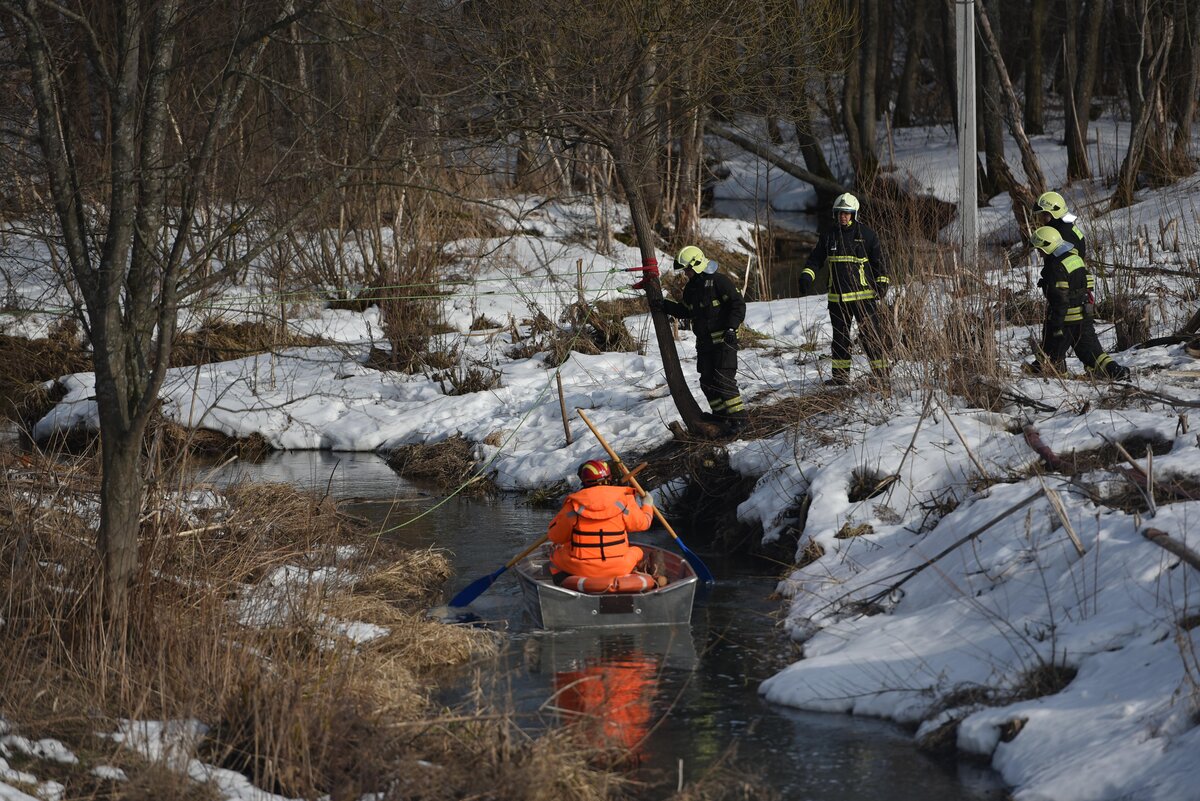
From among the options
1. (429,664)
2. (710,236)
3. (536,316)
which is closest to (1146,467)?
(429,664)

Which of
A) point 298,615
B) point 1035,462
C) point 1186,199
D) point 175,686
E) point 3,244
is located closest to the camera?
point 175,686

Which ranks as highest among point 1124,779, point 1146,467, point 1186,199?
point 1186,199

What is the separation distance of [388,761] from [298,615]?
5.27 ft

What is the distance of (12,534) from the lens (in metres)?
6.79

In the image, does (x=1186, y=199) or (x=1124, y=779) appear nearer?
(x=1124, y=779)

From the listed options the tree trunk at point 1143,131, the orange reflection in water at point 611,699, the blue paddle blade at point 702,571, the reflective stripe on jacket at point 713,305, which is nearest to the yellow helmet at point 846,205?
the reflective stripe on jacket at point 713,305

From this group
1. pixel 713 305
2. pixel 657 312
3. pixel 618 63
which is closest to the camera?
pixel 618 63

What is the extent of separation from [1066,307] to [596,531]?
4.78 m

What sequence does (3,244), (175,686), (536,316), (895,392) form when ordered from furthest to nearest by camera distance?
(536,316) < (895,392) < (3,244) < (175,686)

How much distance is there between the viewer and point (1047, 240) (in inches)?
410

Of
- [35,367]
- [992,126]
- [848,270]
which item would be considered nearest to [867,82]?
[992,126]

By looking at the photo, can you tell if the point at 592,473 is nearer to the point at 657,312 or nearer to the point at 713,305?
the point at 657,312

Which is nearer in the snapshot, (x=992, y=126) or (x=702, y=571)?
(x=702, y=571)

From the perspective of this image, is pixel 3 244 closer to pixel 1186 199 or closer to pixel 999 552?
pixel 999 552
